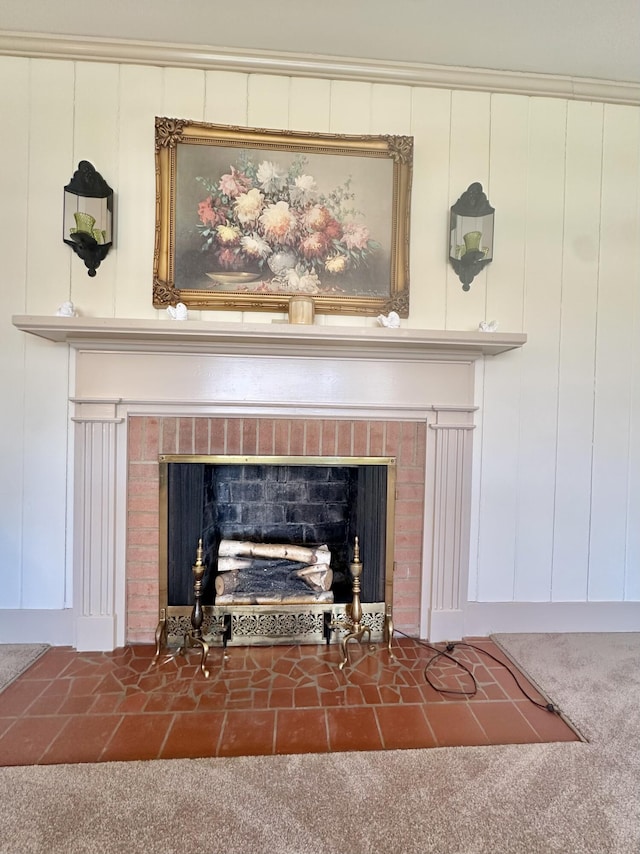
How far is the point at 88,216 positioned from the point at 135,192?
249 millimetres

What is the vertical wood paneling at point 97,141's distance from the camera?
5.96ft

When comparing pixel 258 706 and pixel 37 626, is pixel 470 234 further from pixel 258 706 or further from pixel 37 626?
pixel 37 626

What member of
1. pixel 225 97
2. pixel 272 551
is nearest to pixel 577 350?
pixel 272 551

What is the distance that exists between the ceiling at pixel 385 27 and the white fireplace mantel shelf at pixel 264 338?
1.25 meters

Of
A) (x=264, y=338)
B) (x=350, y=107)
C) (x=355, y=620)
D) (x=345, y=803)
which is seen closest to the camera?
(x=345, y=803)

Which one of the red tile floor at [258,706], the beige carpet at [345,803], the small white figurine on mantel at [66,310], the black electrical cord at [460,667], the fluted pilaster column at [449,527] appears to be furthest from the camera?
the fluted pilaster column at [449,527]

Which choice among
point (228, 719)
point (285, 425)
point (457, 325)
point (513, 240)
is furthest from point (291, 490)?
point (513, 240)

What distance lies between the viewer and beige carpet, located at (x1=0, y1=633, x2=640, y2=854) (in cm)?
104

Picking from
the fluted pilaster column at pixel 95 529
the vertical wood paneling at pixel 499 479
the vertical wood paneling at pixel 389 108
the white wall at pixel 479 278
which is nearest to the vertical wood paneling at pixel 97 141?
the white wall at pixel 479 278

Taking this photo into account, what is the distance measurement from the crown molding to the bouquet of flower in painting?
0.40 metres

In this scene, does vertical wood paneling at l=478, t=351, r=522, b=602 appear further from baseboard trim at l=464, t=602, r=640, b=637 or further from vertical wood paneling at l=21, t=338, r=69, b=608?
vertical wood paneling at l=21, t=338, r=69, b=608

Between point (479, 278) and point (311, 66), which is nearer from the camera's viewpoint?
point (311, 66)

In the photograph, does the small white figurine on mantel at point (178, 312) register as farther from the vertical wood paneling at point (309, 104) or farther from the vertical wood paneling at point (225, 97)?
the vertical wood paneling at point (309, 104)

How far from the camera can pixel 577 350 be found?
2041 mm
